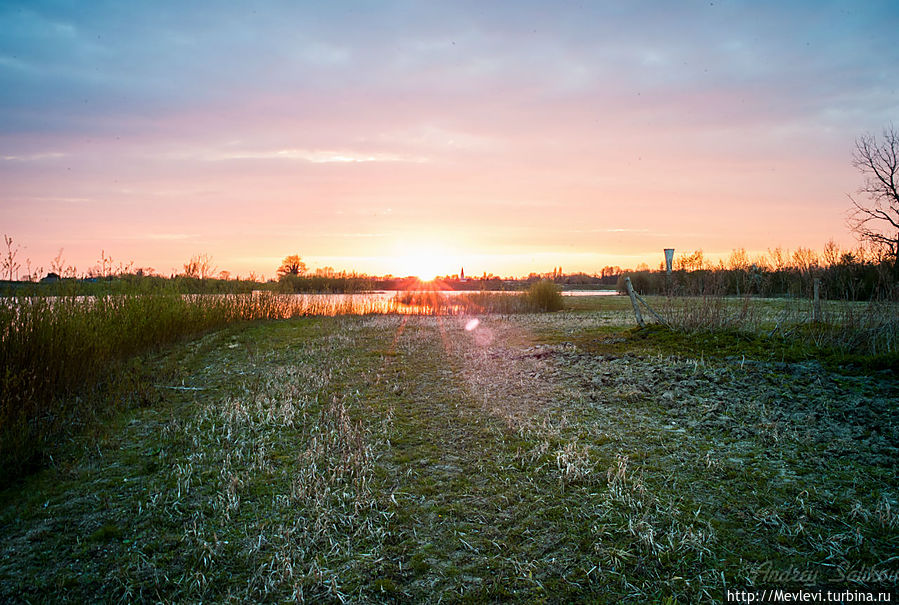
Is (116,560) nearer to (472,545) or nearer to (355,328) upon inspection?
(472,545)

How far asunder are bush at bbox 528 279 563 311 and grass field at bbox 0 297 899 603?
1506cm

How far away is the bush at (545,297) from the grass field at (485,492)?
593 inches

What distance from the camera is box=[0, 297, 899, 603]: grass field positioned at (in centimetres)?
287

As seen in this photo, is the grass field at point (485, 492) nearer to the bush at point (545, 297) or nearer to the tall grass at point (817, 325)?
the tall grass at point (817, 325)

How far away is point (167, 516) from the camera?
3.71 metres

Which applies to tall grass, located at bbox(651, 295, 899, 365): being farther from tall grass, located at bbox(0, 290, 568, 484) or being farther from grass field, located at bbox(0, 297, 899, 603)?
tall grass, located at bbox(0, 290, 568, 484)

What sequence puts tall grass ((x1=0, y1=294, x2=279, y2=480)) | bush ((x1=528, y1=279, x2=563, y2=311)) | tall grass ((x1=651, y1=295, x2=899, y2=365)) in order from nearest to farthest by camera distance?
tall grass ((x1=0, y1=294, x2=279, y2=480)) < tall grass ((x1=651, y1=295, x2=899, y2=365)) < bush ((x1=528, y1=279, x2=563, y2=311))

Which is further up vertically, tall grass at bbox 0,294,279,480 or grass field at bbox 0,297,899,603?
tall grass at bbox 0,294,279,480

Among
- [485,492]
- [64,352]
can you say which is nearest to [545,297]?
[64,352]

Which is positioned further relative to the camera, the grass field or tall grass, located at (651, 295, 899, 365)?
tall grass, located at (651, 295, 899, 365)

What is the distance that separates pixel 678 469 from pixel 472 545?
2.09 meters

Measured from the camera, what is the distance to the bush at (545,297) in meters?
22.6

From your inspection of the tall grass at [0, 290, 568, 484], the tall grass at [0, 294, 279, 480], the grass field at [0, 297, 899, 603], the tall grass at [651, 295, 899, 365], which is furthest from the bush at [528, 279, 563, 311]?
the tall grass at [0, 294, 279, 480]

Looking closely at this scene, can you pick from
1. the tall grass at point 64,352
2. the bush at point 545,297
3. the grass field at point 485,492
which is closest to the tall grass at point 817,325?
the grass field at point 485,492
